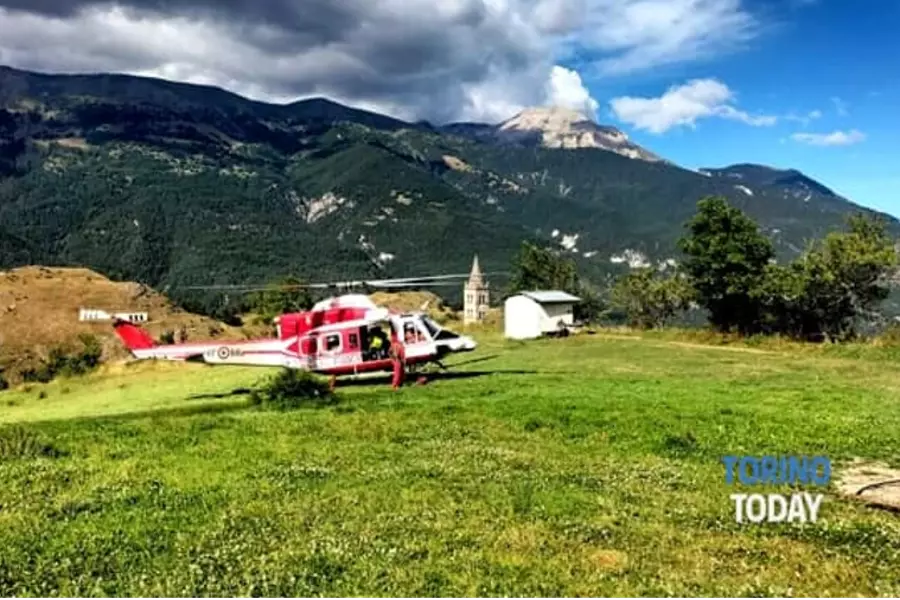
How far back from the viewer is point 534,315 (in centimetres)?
6900

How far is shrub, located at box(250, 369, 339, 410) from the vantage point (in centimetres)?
2727

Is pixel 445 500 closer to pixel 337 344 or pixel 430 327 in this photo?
pixel 337 344

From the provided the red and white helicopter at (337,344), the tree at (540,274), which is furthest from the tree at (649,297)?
the red and white helicopter at (337,344)

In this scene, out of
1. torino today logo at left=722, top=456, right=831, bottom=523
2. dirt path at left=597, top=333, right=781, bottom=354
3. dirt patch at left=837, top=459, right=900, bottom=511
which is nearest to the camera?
torino today logo at left=722, top=456, right=831, bottom=523

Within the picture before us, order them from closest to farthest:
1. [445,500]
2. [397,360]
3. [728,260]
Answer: [445,500]
[397,360]
[728,260]

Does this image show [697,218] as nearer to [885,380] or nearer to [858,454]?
[885,380]

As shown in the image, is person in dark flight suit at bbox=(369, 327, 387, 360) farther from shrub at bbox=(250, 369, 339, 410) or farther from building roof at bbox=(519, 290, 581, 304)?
building roof at bbox=(519, 290, 581, 304)

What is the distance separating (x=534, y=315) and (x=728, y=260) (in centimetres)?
1788

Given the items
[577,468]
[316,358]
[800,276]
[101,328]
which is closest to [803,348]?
[800,276]

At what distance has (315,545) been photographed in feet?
35.8

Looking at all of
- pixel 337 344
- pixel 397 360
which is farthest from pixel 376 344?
pixel 337 344

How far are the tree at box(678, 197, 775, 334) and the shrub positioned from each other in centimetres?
5039

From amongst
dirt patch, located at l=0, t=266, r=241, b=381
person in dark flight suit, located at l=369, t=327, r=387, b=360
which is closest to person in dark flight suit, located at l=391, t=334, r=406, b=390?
person in dark flight suit, located at l=369, t=327, r=387, b=360

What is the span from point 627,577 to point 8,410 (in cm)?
3410
